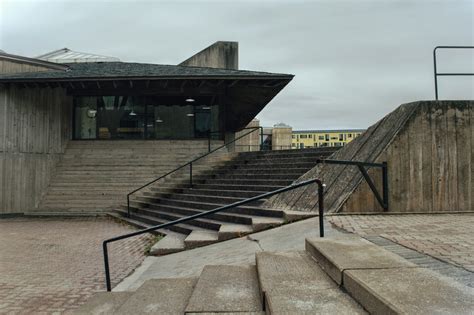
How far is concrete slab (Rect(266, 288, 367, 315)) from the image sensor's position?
2527 millimetres

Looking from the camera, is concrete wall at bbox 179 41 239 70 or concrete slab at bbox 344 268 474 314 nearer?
concrete slab at bbox 344 268 474 314

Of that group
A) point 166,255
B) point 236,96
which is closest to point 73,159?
point 236,96

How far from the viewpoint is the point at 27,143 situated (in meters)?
14.1

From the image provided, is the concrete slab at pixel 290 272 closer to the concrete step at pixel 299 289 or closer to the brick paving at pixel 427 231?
the concrete step at pixel 299 289

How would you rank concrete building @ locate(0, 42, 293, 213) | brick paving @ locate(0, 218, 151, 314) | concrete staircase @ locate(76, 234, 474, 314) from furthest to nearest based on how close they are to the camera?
concrete building @ locate(0, 42, 293, 213)
brick paving @ locate(0, 218, 151, 314)
concrete staircase @ locate(76, 234, 474, 314)

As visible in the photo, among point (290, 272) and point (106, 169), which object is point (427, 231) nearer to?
point (290, 272)

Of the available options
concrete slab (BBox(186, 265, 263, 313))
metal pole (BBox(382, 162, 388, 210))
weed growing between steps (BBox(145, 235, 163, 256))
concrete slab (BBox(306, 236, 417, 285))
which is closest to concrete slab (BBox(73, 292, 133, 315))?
concrete slab (BBox(186, 265, 263, 313))

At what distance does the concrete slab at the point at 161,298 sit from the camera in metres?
3.14

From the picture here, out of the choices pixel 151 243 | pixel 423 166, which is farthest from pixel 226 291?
pixel 151 243

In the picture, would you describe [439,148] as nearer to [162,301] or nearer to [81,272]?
[162,301]

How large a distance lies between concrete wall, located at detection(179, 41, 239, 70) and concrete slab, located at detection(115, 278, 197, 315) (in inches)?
667

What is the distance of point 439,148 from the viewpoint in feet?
22.8

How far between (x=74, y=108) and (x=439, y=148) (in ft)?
48.2

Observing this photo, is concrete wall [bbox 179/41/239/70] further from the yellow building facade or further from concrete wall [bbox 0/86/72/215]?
the yellow building facade
